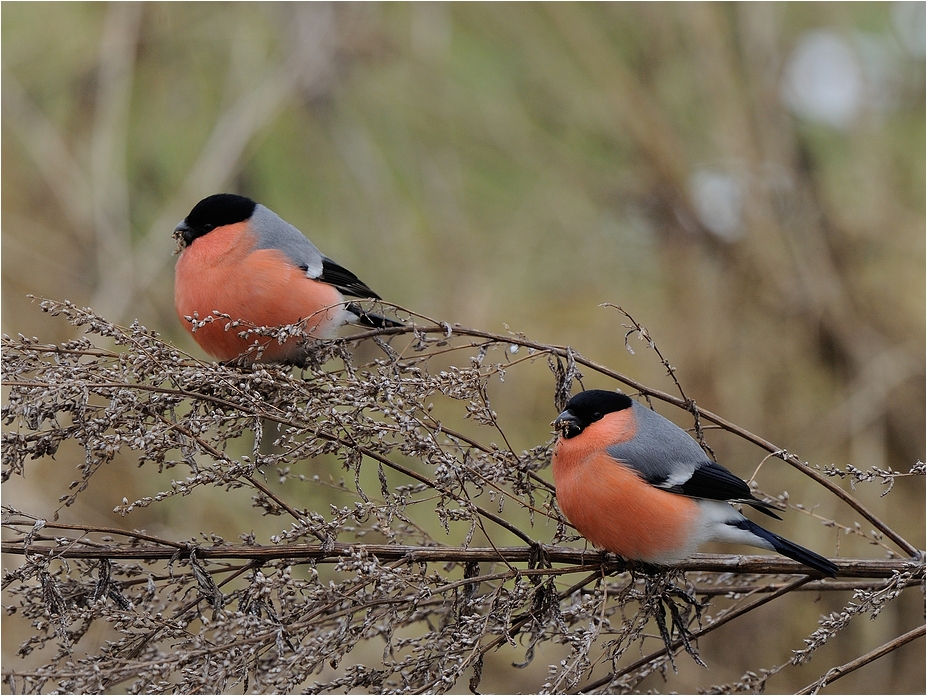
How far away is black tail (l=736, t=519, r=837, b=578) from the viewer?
1958 millimetres

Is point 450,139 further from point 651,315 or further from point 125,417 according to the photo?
point 125,417

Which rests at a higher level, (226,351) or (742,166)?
(742,166)

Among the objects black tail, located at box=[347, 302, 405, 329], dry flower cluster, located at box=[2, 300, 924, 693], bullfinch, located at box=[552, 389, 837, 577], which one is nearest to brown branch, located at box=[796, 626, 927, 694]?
dry flower cluster, located at box=[2, 300, 924, 693]

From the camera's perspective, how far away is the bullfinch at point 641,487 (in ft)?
7.40

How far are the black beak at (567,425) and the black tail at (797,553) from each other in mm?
526

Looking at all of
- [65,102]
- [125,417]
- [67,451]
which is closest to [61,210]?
[65,102]

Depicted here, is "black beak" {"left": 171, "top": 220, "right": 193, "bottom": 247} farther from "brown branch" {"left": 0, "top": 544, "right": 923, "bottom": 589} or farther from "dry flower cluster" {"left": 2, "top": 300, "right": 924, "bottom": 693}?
"brown branch" {"left": 0, "top": 544, "right": 923, "bottom": 589}

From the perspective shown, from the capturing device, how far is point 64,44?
161 inches

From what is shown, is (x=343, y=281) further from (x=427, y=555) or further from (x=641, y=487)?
(x=427, y=555)

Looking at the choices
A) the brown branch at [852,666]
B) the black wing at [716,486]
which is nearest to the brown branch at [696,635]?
the brown branch at [852,666]

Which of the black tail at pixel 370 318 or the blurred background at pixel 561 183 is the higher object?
the blurred background at pixel 561 183

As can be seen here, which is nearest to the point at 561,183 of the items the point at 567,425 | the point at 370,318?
the point at 370,318

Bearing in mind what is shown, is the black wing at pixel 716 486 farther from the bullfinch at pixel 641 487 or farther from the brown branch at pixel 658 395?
the brown branch at pixel 658 395

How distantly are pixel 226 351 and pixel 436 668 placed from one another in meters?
1.26
